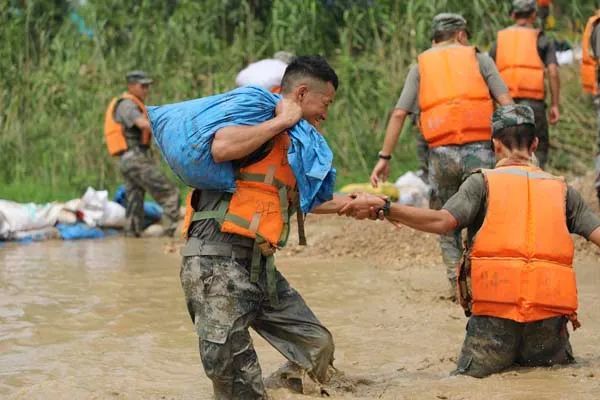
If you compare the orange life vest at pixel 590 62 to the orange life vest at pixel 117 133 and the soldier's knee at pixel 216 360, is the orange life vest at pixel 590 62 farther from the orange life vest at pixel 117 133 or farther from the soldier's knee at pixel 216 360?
the soldier's knee at pixel 216 360

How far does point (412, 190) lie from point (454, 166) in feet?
14.4

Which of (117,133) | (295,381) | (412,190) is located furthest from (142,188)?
(295,381)

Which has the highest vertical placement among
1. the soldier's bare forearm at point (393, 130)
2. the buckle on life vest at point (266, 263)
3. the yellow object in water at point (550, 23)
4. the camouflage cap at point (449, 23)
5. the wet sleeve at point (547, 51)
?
the yellow object in water at point (550, 23)

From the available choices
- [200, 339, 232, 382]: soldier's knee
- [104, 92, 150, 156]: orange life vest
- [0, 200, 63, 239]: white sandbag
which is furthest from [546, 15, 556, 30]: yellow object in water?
[200, 339, 232, 382]: soldier's knee

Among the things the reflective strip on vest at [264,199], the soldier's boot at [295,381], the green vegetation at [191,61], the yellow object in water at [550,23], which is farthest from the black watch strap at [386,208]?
the yellow object in water at [550,23]

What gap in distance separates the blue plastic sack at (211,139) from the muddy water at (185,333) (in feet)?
3.30

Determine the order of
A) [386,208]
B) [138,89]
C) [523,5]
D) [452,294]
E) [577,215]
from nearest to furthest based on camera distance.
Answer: [386,208] < [577,215] < [452,294] < [523,5] < [138,89]

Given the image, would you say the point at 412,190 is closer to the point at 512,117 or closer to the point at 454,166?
the point at 454,166

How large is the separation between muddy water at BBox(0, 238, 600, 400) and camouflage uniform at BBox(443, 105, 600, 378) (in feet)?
0.30

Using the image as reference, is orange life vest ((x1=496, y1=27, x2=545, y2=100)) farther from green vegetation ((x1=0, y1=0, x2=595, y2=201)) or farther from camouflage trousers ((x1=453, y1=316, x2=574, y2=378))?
camouflage trousers ((x1=453, y1=316, x2=574, y2=378))

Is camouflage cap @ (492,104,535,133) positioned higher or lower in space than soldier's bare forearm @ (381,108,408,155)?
higher

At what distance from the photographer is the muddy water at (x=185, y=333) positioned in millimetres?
4953

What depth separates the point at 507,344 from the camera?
4.93 m

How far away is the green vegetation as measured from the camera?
13.1 metres
